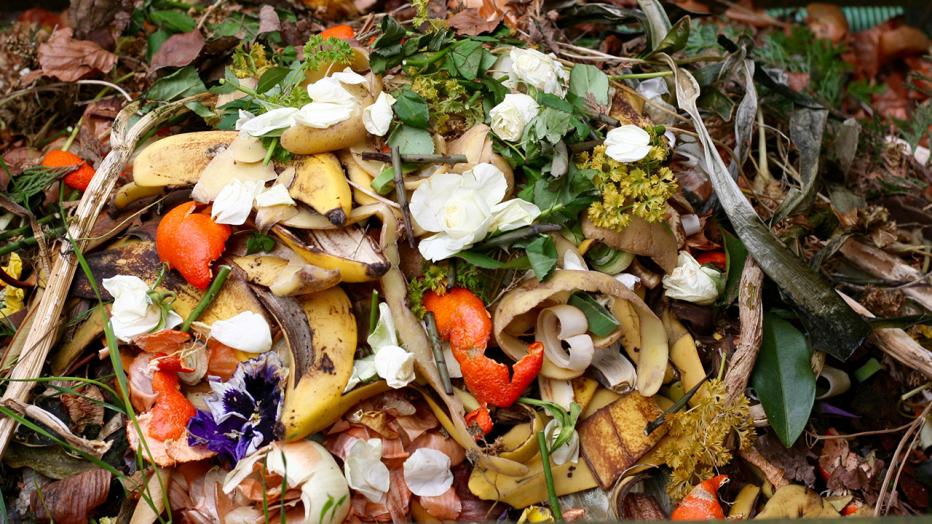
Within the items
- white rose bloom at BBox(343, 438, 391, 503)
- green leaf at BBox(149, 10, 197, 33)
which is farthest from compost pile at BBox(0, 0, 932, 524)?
green leaf at BBox(149, 10, 197, 33)

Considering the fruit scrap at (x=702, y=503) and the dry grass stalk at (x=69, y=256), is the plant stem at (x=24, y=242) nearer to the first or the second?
the dry grass stalk at (x=69, y=256)

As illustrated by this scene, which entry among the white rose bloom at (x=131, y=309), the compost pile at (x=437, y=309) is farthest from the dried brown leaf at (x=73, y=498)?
the white rose bloom at (x=131, y=309)

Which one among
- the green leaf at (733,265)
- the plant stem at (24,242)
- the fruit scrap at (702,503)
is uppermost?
the plant stem at (24,242)

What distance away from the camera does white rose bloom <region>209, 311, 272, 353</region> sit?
1254mm

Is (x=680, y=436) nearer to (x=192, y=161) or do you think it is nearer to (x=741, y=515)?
(x=741, y=515)

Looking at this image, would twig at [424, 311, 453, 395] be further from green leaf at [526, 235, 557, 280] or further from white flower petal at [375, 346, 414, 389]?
green leaf at [526, 235, 557, 280]

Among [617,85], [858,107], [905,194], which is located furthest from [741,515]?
[858,107]

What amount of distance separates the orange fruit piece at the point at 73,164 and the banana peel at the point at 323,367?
0.56 metres

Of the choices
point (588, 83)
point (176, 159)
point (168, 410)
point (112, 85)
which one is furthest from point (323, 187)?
point (112, 85)

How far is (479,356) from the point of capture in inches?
49.4

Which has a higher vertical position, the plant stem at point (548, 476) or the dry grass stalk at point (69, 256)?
the dry grass stalk at point (69, 256)

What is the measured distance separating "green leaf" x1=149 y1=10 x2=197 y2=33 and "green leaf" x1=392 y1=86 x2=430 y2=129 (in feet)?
2.12

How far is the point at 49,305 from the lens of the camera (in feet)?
4.40

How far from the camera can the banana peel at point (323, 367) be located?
1.21 meters
